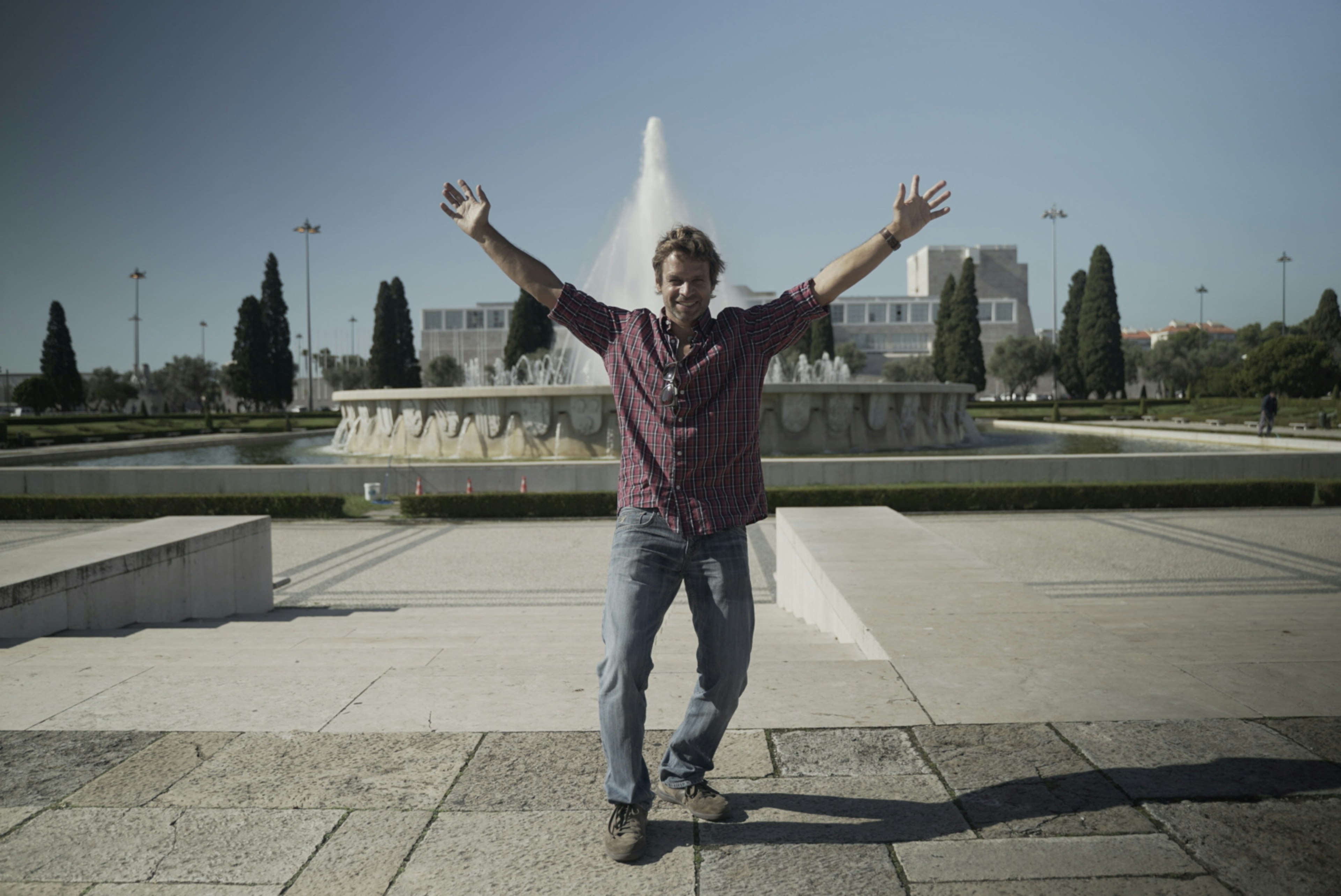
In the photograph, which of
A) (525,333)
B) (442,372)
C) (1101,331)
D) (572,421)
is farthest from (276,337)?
(1101,331)

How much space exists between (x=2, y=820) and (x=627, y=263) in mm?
22793

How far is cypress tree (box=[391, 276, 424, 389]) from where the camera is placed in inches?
2189

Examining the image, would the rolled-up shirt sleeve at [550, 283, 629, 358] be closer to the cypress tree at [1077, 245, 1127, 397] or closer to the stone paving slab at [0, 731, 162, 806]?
the stone paving slab at [0, 731, 162, 806]

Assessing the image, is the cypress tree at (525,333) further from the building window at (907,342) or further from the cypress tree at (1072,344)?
the building window at (907,342)

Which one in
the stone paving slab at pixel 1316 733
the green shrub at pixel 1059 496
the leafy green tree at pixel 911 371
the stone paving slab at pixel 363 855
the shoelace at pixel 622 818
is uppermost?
the leafy green tree at pixel 911 371

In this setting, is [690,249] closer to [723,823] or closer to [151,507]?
[723,823]

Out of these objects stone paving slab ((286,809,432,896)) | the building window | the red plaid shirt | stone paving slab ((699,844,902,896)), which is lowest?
stone paving slab ((699,844,902,896))

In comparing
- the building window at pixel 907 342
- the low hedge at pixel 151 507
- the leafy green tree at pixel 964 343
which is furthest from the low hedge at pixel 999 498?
the building window at pixel 907 342

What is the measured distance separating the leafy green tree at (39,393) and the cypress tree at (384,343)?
75.6ft

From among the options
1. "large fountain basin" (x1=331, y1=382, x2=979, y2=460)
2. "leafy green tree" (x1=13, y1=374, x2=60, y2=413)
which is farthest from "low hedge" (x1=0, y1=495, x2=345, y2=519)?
"leafy green tree" (x1=13, y1=374, x2=60, y2=413)

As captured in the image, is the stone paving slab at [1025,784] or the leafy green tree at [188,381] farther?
the leafy green tree at [188,381]

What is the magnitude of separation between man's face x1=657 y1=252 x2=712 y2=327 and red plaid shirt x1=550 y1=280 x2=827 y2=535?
0.06 m

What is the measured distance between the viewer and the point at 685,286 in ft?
8.46

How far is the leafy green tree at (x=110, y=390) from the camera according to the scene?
74.3 meters
